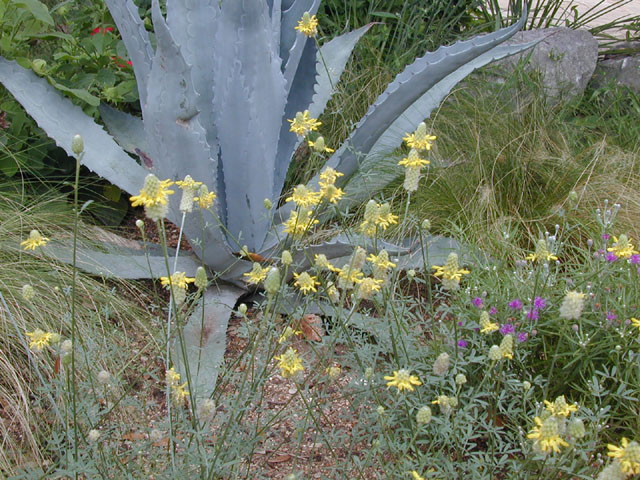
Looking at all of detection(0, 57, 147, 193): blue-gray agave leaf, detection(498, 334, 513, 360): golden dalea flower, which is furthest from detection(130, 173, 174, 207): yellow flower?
detection(0, 57, 147, 193): blue-gray agave leaf

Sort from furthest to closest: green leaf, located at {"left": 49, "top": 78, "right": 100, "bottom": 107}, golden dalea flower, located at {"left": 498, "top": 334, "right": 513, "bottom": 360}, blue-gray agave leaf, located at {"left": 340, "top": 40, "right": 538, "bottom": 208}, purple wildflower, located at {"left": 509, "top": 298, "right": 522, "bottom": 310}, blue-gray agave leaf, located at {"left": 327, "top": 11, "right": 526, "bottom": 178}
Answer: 1. blue-gray agave leaf, located at {"left": 340, "top": 40, "right": 538, "bottom": 208}
2. green leaf, located at {"left": 49, "top": 78, "right": 100, "bottom": 107}
3. blue-gray agave leaf, located at {"left": 327, "top": 11, "right": 526, "bottom": 178}
4. purple wildflower, located at {"left": 509, "top": 298, "right": 522, "bottom": 310}
5. golden dalea flower, located at {"left": 498, "top": 334, "right": 513, "bottom": 360}

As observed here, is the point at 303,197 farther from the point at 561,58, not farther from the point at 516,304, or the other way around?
the point at 561,58

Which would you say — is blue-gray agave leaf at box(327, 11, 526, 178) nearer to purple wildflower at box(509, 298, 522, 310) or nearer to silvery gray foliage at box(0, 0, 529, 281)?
silvery gray foliage at box(0, 0, 529, 281)

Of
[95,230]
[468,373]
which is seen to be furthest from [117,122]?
[468,373]

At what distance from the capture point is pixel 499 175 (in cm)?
326

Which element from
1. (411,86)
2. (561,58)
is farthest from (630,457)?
(561,58)

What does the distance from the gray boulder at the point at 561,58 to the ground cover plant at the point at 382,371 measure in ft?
5.22

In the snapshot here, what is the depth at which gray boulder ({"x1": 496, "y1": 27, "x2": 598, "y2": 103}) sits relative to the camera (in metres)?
4.49

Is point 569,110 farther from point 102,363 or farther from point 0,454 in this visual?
point 0,454

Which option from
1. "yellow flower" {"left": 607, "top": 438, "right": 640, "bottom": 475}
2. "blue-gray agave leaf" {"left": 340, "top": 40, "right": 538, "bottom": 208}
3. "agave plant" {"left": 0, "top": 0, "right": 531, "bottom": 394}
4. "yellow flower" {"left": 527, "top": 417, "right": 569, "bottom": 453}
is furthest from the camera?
"blue-gray agave leaf" {"left": 340, "top": 40, "right": 538, "bottom": 208}

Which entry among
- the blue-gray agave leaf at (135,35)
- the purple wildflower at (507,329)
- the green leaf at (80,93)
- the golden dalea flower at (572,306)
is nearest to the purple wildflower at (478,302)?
the purple wildflower at (507,329)

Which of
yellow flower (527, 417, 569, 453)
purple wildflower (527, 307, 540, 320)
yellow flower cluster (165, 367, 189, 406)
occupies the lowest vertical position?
purple wildflower (527, 307, 540, 320)

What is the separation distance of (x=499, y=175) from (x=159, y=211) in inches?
87.1

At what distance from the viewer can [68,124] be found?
2842 mm
